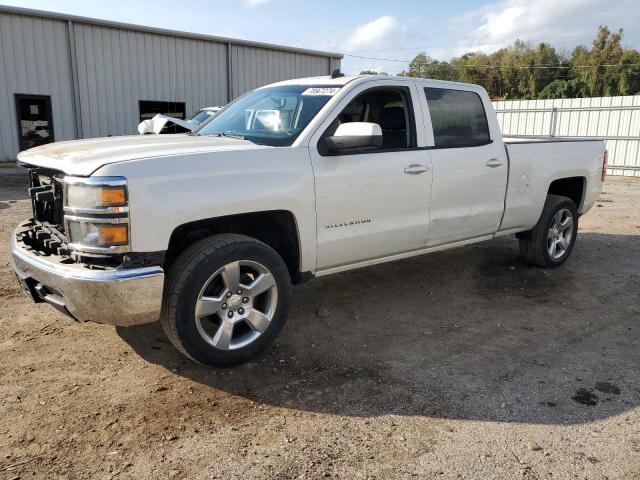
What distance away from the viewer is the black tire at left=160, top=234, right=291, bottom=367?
3291 mm

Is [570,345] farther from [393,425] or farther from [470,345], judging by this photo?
[393,425]

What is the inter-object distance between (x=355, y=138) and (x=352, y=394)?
5.62 ft

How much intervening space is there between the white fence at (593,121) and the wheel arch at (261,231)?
1297 cm

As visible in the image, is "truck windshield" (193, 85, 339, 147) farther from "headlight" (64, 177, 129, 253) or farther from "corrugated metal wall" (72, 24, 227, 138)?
"corrugated metal wall" (72, 24, 227, 138)

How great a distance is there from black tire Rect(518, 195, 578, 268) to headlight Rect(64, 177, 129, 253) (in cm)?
453

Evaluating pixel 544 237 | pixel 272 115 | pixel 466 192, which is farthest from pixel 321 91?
pixel 544 237

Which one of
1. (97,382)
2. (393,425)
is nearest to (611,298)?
(393,425)

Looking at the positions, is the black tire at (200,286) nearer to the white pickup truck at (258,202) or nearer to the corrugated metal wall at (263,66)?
the white pickup truck at (258,202)

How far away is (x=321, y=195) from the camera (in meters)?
3.91

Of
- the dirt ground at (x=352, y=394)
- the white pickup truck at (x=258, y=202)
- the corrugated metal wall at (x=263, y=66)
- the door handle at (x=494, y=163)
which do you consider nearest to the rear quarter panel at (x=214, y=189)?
the white pickup truck at (x=258, y=202)

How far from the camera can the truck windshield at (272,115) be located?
13.3ft

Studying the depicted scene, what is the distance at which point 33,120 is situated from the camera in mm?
16531

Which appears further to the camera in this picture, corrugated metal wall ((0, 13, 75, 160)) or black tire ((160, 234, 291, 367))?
corrugated metal wall ((0, 13, 75, 160))

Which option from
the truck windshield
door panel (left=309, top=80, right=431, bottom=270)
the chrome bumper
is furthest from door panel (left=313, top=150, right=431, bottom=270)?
the chrome bumper
